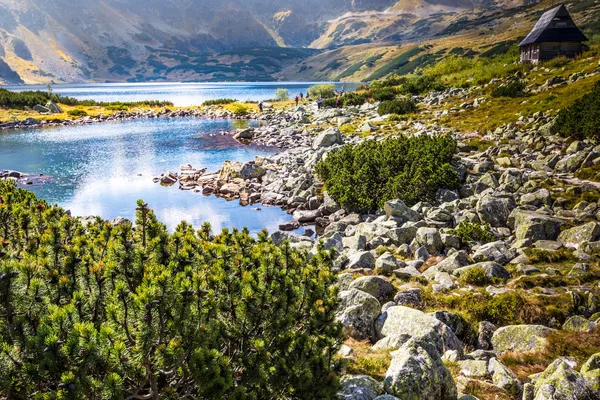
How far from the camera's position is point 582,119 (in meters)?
25.5

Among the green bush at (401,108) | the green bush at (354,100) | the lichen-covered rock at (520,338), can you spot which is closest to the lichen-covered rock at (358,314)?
the lichen-covered rock at (520,338)

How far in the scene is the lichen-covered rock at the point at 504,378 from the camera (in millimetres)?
7312

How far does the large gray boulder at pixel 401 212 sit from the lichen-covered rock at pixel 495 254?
5600 mm

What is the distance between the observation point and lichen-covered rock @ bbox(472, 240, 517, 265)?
13.7 m

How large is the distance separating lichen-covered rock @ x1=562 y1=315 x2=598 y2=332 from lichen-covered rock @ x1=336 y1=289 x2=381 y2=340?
15.4ft

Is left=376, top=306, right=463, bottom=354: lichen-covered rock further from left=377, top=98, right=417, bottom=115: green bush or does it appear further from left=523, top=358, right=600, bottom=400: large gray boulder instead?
left=377, top=98, right=417, bottom=115: green bush

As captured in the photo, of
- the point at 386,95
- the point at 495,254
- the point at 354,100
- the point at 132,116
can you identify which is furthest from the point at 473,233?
the point at 132,116

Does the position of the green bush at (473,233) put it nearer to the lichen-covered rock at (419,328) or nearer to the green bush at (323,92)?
the lichen-covered rock at (419,328)

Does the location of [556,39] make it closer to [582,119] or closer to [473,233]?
[582,119]

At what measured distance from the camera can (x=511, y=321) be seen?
404 inches

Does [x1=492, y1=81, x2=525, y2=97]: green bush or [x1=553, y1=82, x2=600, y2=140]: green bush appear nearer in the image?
[x1=553, y1=82, x2=600, y2=140]: green bush

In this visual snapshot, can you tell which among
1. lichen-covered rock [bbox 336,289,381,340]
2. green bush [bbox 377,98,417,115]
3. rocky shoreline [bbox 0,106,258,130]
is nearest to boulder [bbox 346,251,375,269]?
lichen-covered rock [bbox 336,289,381,340]

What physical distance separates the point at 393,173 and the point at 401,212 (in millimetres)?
5357

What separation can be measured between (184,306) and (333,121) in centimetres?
5636
